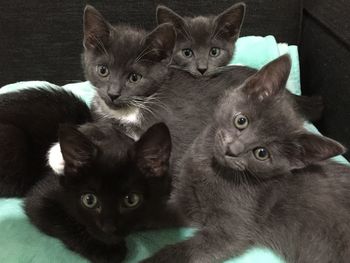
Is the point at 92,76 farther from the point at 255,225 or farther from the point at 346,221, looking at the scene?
the point at 346,221

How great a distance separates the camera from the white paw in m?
1.45

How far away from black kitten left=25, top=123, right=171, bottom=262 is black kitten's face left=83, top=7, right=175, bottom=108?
0.33 m

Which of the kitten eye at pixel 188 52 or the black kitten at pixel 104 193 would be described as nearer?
the black kitten at pixel 104 193

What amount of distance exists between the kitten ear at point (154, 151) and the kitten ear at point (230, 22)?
84cm

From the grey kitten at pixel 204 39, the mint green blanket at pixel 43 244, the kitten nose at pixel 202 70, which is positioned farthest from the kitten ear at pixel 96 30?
the mint green blanket at pixel 43 244

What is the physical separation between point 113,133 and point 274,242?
0.71 m

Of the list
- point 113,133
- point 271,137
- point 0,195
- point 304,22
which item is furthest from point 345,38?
point 0,195

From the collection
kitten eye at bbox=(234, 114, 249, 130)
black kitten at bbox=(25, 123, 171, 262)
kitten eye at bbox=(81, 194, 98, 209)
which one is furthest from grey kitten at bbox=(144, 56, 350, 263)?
kitten eye at bbox=(81, 194, 98, 209)

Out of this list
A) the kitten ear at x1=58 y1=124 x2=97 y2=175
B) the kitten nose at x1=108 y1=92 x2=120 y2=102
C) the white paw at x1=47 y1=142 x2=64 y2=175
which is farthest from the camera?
the kitten nose at x1=108 y1=92 x2=120 y2=102

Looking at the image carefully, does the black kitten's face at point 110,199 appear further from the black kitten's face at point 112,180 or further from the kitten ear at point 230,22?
the kitten ear at point 230,22

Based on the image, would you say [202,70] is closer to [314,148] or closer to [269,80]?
[269,80]

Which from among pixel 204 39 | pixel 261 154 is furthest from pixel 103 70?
pixel 261 154

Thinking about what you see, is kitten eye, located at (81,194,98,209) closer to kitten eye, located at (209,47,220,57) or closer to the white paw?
the white paw

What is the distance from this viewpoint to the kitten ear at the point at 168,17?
1797mm
